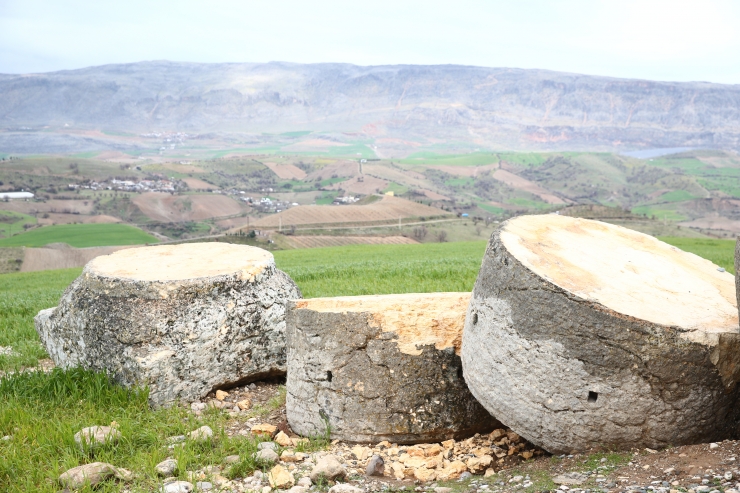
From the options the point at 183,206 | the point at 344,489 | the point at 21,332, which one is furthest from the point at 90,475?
the point at 183,206

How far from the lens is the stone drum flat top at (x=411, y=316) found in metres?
6.23

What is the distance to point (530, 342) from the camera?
205 inches

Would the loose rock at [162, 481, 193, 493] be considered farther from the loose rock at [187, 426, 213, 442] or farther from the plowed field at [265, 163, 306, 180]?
the plowed field at [265, 163, 306, 180]

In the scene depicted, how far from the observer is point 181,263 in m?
7.91

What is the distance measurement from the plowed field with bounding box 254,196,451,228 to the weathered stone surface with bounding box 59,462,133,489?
77.2 metres

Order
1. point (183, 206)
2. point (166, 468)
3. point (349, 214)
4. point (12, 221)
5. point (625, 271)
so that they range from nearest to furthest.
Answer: point (166, 468) < point (625, 271) < point (349, 214) < point (12, 221) < point (183, 206)

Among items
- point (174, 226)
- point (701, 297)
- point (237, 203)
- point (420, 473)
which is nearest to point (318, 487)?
point (420, 473)

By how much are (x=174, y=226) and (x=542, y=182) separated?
113470 millimetres

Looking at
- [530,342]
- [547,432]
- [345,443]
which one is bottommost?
[345,443]

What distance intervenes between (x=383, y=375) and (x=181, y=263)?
3190 mm

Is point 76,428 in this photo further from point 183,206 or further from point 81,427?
point 183,206

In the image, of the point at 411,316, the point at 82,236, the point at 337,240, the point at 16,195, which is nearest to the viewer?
the point at 411,316

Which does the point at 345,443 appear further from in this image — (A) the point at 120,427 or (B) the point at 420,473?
(A) the point at 120,427

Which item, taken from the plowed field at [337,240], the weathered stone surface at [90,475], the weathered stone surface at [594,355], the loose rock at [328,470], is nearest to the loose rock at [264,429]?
the loose rock at [328,470]
